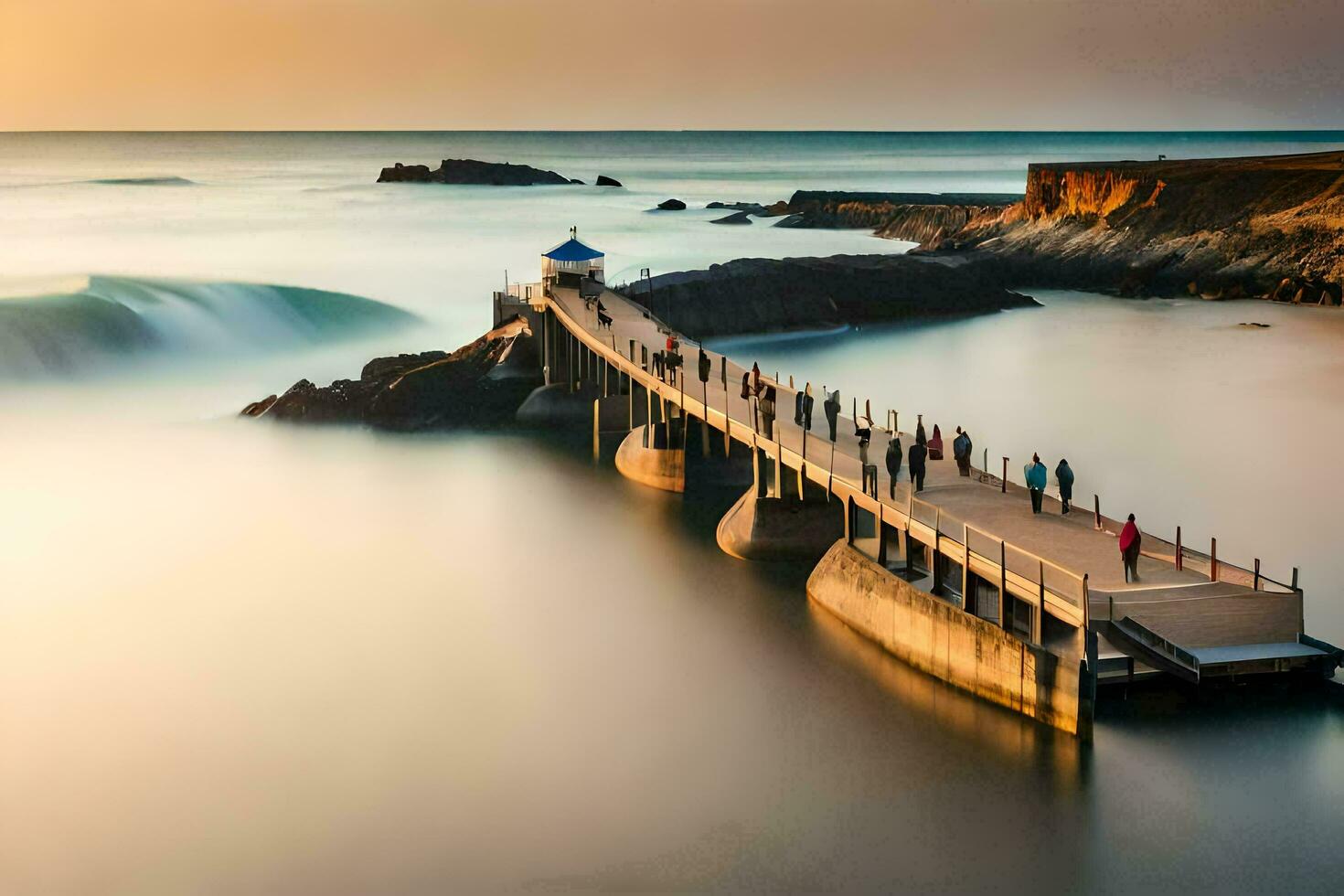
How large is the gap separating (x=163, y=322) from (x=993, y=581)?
54028mm

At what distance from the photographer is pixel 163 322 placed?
6825 centimetres

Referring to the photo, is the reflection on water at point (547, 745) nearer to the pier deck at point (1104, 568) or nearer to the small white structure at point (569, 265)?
the pier deck at point (1104, 568)

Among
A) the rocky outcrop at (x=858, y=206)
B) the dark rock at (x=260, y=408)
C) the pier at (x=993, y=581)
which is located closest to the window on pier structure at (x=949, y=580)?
the pier at (x=993, y=581)

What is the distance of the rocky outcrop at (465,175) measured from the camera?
168 meters

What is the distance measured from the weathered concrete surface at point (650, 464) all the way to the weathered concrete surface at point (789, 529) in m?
6.11

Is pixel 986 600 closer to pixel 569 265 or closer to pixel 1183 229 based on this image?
pixel 569 265

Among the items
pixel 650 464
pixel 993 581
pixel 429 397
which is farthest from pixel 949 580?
pixel 429 397

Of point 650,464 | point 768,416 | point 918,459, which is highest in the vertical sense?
point 768,416

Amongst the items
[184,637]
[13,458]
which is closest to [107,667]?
[184,637]

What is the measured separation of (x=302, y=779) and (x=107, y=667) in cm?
626

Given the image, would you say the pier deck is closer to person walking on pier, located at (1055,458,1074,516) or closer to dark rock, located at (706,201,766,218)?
person walking on pier, located at (1055,458,1074,516)

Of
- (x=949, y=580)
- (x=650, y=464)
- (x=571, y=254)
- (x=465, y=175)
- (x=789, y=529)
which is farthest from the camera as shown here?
(x=465, y=175)

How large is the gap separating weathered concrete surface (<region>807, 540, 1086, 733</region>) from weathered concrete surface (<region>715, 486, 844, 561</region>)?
2585mm

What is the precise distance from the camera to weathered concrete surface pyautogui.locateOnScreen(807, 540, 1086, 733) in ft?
64.5
